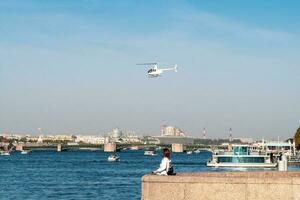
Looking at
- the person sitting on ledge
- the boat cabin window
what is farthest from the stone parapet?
the boat cabin window

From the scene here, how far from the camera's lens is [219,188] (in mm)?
13203

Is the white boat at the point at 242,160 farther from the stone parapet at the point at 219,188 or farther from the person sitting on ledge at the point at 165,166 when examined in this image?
the stone parapet at the point at 219,188

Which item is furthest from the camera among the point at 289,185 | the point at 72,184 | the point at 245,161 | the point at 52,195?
the point at 245,161

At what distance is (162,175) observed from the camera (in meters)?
13.8

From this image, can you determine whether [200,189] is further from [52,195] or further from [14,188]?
[14,188]

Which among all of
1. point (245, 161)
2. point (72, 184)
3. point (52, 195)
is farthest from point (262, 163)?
point (52, 195)

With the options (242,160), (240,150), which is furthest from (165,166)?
(240,150)

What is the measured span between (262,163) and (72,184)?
38.8m

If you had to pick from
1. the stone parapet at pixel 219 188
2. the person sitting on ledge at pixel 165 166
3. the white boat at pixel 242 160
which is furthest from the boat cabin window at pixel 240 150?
the stone parapet at pixel 219 188

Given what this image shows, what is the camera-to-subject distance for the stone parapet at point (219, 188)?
1299 centimetres

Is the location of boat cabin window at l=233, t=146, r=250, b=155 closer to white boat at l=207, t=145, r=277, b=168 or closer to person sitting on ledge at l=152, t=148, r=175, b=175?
white boat at l=207, t=145, r=277, b=168

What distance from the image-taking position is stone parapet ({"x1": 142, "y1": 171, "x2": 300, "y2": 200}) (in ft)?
42.6

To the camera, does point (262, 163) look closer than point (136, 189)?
No

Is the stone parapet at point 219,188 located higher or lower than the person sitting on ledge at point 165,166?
lower
